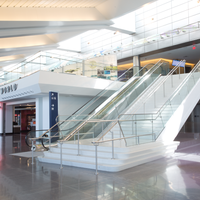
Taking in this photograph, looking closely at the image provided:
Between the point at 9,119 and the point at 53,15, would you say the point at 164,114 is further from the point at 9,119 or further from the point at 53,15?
the point at 9,119

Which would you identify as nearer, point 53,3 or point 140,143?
point 140,143

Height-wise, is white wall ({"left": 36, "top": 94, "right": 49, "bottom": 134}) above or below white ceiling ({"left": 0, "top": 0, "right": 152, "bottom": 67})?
below

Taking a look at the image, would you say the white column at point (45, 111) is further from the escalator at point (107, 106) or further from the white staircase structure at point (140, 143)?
the white staircase structure at point (140, 143)

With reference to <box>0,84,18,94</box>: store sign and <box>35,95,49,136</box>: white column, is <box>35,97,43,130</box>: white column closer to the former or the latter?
<box>35,95,49,136</box>: white column

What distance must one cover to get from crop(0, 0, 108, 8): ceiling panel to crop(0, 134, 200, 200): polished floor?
5692mm

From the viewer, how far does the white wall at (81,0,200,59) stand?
56.2 ft

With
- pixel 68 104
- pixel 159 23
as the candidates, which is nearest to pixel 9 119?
pixel 68 104

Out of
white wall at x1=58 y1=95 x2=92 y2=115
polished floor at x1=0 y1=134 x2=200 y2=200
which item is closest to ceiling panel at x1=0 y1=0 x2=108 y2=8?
polished floor at x1=0 y1=134 x2=200 y2=200

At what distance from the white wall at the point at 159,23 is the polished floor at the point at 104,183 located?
519 inches

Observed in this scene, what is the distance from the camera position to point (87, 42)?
25.7 m

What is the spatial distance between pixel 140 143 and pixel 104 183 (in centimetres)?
300

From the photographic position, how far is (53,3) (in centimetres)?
897

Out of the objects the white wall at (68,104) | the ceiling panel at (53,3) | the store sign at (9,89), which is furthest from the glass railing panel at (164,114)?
the store sign at (9,89)

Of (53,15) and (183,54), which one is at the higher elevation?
(183,54)
